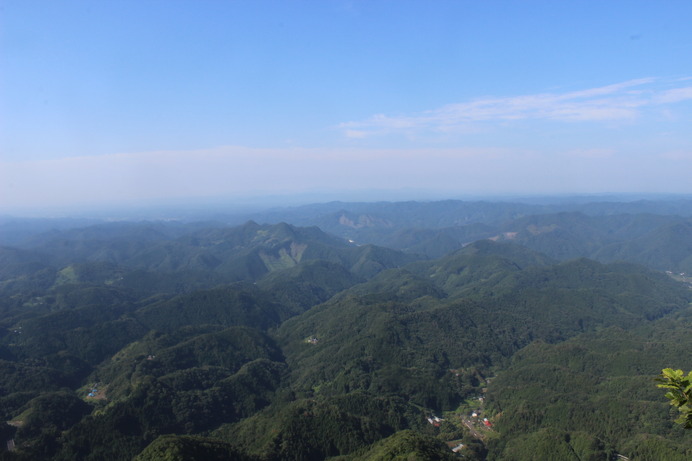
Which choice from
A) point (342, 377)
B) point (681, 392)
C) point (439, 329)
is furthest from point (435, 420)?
point (681, 392)

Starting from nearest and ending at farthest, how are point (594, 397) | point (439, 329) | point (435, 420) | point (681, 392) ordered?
point (681, 392) → point (594, 397) → point (435, 420) → point (439, 329)

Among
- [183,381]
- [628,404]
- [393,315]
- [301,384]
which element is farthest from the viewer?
[393,315]

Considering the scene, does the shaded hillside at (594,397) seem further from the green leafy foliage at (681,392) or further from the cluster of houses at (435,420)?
the green leafy foliage at (681,392)

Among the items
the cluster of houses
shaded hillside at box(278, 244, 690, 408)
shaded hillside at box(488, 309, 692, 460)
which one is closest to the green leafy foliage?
shaded hillside at box(488, 309, 692, 460)

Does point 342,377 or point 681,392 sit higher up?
point 681,392

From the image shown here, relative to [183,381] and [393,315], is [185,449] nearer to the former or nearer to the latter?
[183,381]

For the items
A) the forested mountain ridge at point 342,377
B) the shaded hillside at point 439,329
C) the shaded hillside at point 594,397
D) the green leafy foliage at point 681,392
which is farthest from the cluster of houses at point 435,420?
the green leafy foliage at point 681,392

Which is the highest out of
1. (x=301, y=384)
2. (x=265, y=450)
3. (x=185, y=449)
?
(x=185, y=449)

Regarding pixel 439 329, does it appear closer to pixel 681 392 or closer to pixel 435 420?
pixel 435 420

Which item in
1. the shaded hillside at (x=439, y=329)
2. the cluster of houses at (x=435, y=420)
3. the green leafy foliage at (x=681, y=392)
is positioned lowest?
the cluster of houses at (x=435, y=420)

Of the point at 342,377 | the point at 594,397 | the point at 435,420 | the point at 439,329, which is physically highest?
the point at 439,329

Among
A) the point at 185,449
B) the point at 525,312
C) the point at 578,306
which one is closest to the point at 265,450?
the point at 185,449
